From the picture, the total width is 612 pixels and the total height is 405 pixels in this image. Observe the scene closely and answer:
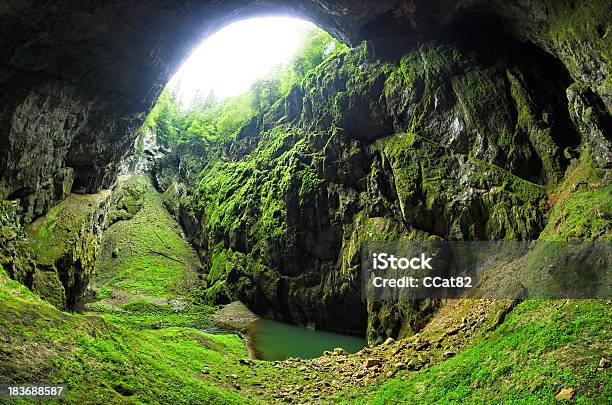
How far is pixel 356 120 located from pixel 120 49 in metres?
17.7

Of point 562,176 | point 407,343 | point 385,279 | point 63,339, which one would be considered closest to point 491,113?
point 562,176

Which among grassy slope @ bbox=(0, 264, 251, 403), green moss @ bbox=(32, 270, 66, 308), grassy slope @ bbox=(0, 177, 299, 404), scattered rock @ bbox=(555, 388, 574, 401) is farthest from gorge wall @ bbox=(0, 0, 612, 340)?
scattered rock @ bbox=(555, 388, 574, 401)

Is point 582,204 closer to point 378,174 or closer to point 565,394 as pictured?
point 565,394

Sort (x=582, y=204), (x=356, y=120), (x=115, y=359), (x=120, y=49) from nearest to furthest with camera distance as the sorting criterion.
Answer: (x=115, y=359), (x=582, y=204), (x=120, y=49), (x=356, y=120)

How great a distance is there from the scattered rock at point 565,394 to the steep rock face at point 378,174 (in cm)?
1211

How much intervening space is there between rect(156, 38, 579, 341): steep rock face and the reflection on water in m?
1.20

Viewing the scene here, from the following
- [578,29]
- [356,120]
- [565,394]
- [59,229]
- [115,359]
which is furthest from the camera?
[356,120]

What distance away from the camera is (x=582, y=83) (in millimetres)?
16328

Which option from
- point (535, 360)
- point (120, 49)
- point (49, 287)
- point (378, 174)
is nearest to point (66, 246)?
point (49, 287)

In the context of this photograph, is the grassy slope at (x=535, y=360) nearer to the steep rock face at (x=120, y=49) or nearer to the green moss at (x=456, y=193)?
the green moss at (x=456, y=193)

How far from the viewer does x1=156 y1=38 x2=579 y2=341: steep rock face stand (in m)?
20.8

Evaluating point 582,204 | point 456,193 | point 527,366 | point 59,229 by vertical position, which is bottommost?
point 527,366

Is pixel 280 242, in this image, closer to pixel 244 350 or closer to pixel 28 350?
pixel 244 350

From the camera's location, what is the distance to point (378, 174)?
2819 centimetres
